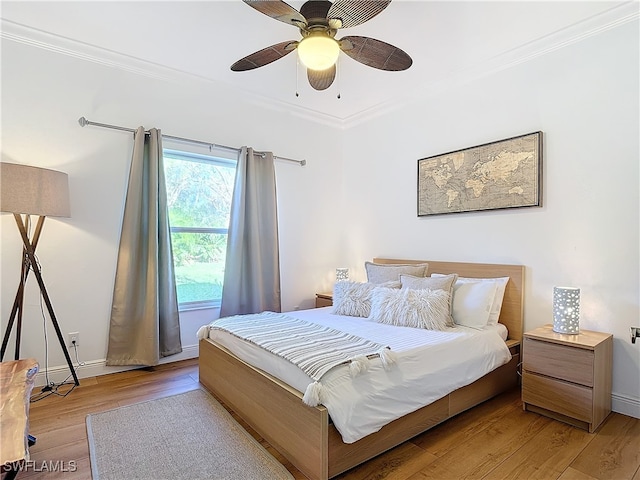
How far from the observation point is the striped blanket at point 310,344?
179 cm

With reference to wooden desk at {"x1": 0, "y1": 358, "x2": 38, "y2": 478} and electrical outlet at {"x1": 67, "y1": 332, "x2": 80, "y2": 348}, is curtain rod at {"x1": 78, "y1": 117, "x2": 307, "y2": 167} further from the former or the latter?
wooden desk at {"x1": 0, "y1": 358, "x2": 38, "y2": 478}

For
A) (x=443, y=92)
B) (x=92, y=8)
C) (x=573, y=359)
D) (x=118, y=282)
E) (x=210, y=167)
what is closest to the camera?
(x=573, y=359)

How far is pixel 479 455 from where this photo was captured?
6.36 ft

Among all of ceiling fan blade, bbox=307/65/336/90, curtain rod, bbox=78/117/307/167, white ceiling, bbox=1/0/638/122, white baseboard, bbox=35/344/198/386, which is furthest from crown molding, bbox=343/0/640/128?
white baseboard, bbox=35/344/198/386

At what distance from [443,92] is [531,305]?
2161 mm

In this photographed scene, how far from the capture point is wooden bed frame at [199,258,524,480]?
5.61 feet

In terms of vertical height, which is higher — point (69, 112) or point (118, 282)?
point (69, 112)

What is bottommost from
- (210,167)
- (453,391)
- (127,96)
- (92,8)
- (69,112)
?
(453,391)

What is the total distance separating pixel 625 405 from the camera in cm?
241

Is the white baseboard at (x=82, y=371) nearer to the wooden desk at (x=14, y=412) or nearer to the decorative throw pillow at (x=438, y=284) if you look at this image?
the wooden desk at (x=14, y=412)

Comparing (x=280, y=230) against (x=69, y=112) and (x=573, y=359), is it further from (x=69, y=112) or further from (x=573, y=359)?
(x=573, y=359)

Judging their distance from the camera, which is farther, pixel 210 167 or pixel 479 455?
pixel 210 167

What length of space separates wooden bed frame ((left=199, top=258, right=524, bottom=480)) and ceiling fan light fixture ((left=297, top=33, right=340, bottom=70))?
1880mm

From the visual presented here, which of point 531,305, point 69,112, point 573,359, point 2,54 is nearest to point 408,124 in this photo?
Answer: point 531,305
